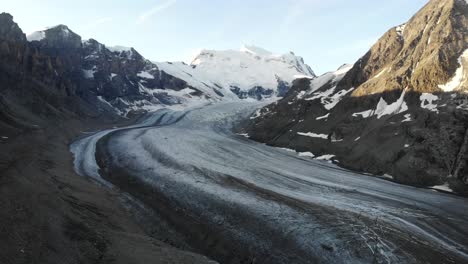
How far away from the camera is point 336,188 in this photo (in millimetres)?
42000

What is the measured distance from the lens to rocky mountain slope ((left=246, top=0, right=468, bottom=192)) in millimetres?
50062

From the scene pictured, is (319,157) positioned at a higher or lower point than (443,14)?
lower

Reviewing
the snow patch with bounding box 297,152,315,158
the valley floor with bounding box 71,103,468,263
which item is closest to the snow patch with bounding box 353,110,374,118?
the snow patch with bounding box 297,152,315,158

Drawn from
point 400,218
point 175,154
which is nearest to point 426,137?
point 400,218

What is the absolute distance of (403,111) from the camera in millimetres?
63500

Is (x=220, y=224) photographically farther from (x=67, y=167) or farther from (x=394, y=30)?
(x=394, y=30)

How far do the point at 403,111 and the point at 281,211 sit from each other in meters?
41.4

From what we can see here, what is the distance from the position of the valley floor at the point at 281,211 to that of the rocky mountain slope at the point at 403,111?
19.2 ft

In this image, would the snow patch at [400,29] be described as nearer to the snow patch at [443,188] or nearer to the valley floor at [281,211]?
the valley floor at [281,211]

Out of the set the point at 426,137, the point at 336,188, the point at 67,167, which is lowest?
the point at 67,167

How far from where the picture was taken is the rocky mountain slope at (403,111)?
5006cm

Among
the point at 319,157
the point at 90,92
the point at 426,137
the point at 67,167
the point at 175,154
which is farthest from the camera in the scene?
the point at 90,92

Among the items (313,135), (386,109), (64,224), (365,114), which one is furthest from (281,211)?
(313,135)

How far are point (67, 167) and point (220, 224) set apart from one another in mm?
27448
